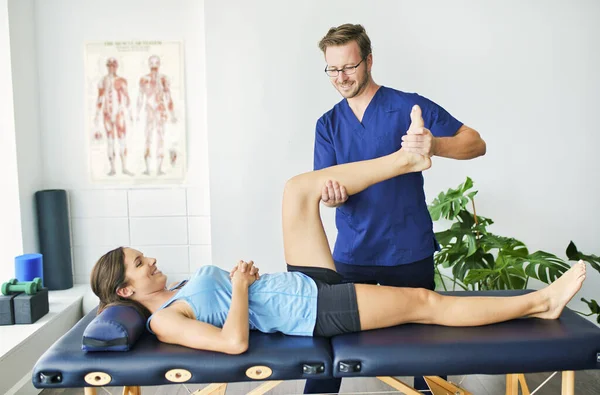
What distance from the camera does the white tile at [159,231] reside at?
3.57m

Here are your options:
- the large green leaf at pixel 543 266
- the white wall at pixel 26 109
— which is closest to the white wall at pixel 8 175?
the white wall at pixel 26 109

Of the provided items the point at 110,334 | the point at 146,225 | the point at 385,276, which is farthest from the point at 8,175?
the point at 385,276

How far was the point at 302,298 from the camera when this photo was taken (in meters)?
1.95

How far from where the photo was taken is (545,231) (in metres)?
3.42

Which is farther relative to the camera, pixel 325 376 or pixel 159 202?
pixel 159 202

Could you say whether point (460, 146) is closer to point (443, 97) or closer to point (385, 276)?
point (385, 276)

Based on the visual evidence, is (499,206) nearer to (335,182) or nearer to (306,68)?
(306,68)

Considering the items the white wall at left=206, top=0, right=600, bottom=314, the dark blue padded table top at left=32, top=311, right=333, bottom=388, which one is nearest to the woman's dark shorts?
the dark blue padded table top at left=32, top=311, right=333, bottom=388

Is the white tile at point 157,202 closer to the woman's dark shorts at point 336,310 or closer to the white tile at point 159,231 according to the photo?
the white tile at point 159,231

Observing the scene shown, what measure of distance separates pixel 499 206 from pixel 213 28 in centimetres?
182

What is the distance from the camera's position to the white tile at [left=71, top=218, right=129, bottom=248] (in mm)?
3576

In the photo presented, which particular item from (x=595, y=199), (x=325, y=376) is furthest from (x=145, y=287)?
(x=595, y=199)

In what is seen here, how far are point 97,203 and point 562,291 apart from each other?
2571 mm

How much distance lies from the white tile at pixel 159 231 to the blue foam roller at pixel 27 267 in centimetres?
62
